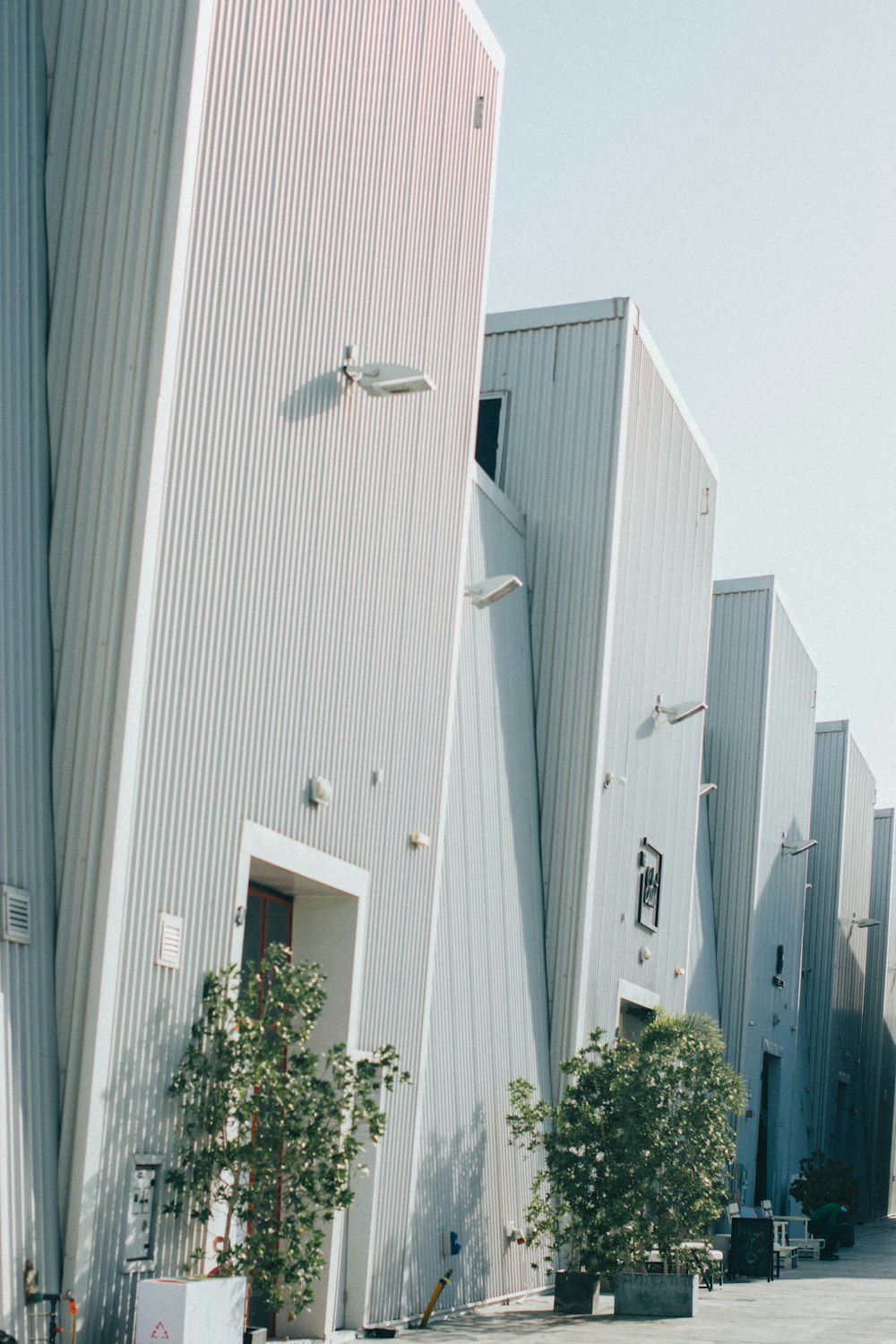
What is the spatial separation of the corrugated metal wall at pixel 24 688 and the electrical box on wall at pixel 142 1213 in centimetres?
70

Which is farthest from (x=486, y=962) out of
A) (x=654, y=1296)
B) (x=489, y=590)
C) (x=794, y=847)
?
(x=794, y=847)

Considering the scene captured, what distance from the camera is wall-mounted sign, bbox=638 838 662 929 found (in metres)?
21.6

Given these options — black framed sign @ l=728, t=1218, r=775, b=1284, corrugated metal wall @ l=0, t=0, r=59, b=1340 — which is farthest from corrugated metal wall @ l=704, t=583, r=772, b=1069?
corrugated metal wall @ l=0, t=0, r=59, b=1340

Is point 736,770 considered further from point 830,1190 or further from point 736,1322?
point 736,1322

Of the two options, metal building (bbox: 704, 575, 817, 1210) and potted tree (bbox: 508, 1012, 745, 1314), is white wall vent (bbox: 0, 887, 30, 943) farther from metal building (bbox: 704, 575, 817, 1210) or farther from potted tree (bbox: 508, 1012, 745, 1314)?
metal building (bbox: 704, 575, 817, 1210)

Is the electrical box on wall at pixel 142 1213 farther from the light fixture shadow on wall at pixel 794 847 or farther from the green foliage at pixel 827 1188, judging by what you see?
the light fixture shadow on wall at pixel 794 847

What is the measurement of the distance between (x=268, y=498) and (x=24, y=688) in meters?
2.73

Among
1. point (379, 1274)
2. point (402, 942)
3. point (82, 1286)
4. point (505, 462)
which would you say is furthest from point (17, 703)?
point (505, 462)

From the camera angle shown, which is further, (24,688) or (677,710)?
(677,710)

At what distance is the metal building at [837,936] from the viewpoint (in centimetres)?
3712

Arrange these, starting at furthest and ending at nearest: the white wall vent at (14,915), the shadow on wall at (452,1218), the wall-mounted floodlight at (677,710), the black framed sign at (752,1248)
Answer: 1. the wall-mounted floodlight at (677,710)
2. the black framed sign at (752,1248)
3. the shadow on wall at (452,1218)
4. the white wall vent at (14,915)

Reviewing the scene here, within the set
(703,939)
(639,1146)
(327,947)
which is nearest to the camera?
(327,947)

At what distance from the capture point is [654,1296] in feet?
51.7

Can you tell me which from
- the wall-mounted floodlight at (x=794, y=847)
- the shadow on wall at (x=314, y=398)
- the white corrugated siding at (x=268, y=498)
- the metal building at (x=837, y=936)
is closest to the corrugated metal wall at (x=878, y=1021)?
the metal building at (x=837, y=936)
